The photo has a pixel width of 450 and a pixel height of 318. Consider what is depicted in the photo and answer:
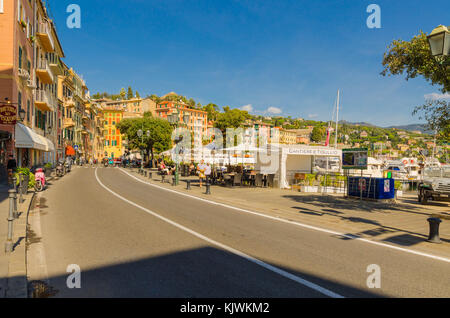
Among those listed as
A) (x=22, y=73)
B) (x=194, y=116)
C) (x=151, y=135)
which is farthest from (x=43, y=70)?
(x=194, y=116)

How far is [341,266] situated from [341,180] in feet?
44.6

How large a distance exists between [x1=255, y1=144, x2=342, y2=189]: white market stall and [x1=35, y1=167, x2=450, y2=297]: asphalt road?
1059cm

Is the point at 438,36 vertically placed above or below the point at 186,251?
above

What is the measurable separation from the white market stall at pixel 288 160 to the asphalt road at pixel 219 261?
1059cm

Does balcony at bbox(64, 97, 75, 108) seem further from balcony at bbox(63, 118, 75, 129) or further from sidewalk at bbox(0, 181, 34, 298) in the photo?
sidewalk at bbox(0, 181, 34, 298)

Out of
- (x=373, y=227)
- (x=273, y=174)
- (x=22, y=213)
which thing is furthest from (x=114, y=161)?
(x=373, y=227)

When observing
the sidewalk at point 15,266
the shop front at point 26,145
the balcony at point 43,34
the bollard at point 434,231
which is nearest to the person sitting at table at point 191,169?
the shop front at point 26,145

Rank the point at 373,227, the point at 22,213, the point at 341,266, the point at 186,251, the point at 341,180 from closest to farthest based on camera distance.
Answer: the point at 341,266 < the point at 186,251 < the point at 373,227 < the point at 22,213 < the point at 341,180

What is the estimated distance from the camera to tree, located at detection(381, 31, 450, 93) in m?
10.1

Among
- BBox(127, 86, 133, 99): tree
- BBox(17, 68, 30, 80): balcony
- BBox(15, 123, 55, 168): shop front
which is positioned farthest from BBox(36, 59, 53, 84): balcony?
BBox(127, 86, 133, 99): tree

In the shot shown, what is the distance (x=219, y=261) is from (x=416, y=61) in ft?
30.7

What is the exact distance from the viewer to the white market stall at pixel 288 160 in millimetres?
19938
